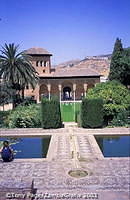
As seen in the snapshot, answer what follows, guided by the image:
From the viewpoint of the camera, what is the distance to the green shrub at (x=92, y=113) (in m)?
23.8

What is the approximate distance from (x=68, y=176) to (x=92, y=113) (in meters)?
12.3

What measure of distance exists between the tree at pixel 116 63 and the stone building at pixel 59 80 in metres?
6.90

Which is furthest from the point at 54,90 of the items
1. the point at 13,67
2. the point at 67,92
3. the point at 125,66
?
the point at 13,67

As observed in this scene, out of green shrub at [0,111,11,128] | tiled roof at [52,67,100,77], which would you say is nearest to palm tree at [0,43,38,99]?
green shrub at [0,111,11,128]

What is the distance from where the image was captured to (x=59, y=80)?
56.4 metres

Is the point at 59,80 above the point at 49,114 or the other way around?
above

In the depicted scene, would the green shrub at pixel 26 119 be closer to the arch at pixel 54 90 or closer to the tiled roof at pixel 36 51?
the arch at pixel 54 90

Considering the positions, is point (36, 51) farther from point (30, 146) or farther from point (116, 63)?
point (30, 146)

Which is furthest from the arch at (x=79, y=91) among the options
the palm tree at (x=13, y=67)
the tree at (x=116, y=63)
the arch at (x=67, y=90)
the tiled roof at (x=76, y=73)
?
the palm tree at (x=13, y=67)

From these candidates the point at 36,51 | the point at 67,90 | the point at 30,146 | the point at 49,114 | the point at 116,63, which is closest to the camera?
the point at 30,146

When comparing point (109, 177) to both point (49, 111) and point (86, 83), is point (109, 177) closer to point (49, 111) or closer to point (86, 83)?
point (49, 111)

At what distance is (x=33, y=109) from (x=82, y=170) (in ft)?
47.2

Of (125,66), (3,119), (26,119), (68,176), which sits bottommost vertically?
(68,176)

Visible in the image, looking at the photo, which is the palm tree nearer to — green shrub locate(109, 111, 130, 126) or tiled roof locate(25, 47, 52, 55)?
green shrub locate(109, 111, 130, 126)
